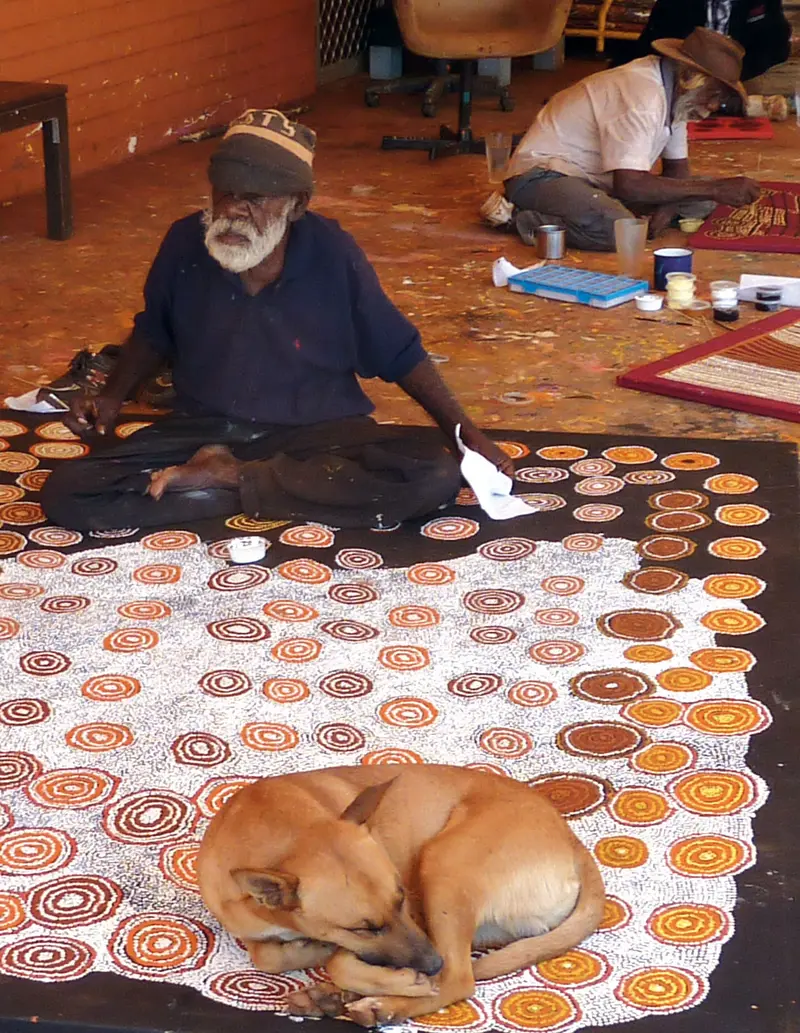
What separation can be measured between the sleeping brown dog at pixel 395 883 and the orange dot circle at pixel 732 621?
42.0 inches

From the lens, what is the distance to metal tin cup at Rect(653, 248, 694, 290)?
Result: 18.5 feet

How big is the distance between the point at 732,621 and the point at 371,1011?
1.44 meters

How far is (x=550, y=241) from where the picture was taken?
20.0 ft

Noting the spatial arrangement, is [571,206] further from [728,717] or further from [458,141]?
[728,717]

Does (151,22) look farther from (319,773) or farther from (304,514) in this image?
(319,773)

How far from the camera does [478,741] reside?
8.91 ft

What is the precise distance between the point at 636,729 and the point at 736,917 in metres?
0.56

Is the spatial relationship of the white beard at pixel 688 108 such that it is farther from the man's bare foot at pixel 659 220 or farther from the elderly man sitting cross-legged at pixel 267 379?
the elderly man sitting cross-legged at pixel 267 379

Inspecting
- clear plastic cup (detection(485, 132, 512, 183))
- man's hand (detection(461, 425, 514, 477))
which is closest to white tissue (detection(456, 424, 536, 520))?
man's hand (detection(461, 425, 514, 477))

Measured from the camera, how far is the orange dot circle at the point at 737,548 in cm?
346

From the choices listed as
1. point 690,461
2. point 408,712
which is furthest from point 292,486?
point 690,461

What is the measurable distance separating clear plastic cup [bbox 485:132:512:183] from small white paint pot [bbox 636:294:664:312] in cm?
170

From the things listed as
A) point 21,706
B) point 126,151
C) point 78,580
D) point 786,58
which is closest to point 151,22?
point 126,151

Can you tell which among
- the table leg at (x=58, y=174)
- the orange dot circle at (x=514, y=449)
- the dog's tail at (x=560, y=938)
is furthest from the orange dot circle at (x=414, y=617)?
the table leg at (x=58, y=174)
